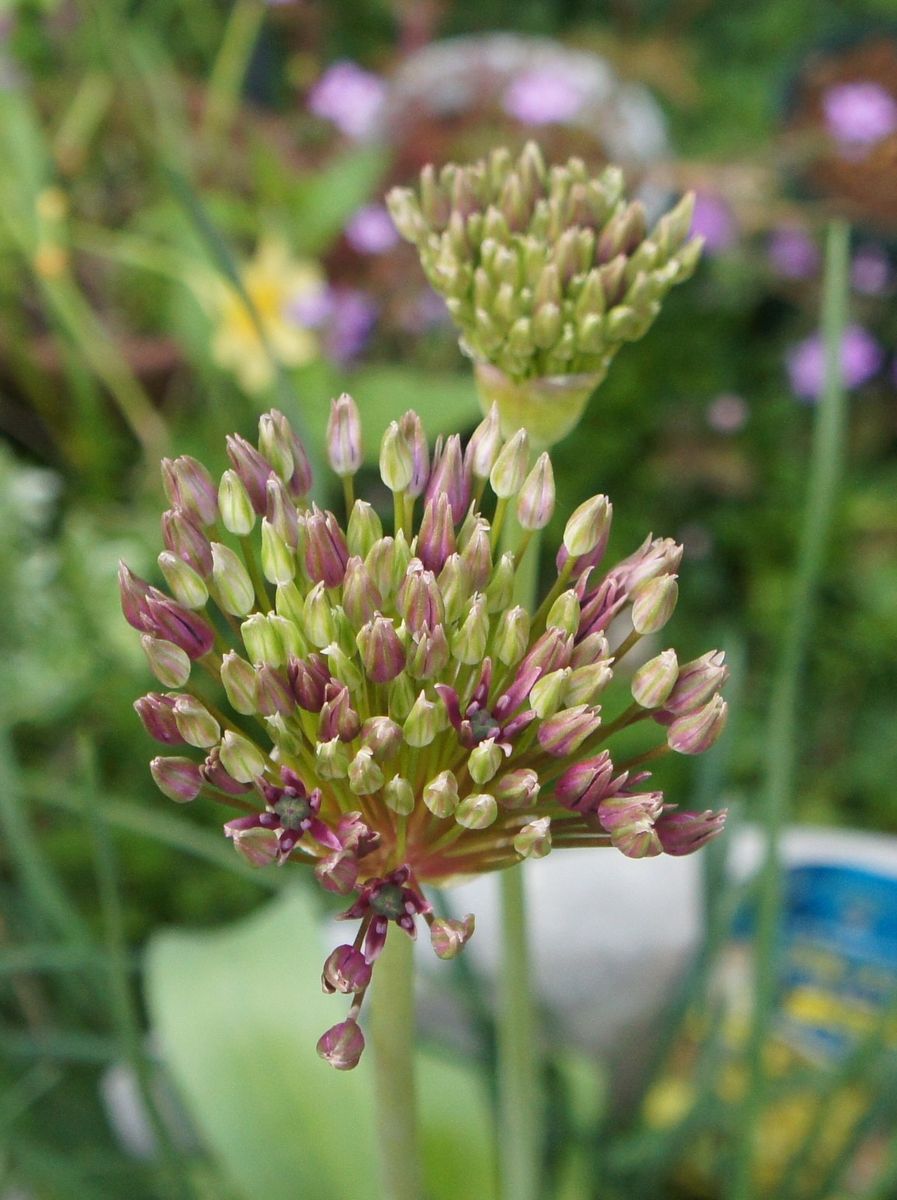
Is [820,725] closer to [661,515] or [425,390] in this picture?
[661,515]

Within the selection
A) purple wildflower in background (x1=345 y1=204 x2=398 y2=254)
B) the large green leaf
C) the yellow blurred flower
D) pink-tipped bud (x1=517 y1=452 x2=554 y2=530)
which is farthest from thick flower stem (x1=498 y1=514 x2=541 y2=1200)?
purple wildflower in background (x1=345 y1=204 x2=398 y2=254)

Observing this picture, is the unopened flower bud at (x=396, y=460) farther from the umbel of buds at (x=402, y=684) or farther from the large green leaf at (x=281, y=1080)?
the large green leaf at (x=281, y=1080)

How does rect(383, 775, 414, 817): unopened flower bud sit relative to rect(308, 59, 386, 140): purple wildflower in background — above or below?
below

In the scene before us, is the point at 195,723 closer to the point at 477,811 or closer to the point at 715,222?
the point at 477,811

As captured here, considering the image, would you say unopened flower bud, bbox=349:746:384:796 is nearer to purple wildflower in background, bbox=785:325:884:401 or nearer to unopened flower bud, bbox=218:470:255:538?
unopened flower bud, bbox=218:470:255:538

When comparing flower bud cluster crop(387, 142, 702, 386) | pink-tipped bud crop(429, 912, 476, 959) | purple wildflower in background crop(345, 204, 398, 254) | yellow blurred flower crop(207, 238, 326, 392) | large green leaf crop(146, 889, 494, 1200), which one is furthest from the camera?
purple wildflower in background crop(345, 204, 398, 254)

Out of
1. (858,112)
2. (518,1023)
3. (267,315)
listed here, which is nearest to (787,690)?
(518,1023)
